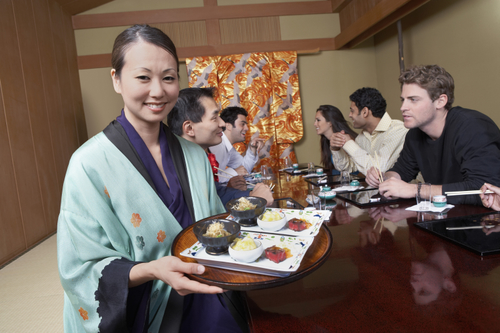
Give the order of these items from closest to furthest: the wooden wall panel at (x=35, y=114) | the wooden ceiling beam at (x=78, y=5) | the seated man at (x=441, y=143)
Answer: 1. the seated man at (x=441, y=143)
2. the wooden wall panel at (x=35, y=114)
3. the wooden ceiling beam at (x=78, y=5)

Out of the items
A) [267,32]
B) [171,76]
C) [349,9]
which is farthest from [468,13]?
[171,76]

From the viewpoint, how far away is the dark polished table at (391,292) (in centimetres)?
70

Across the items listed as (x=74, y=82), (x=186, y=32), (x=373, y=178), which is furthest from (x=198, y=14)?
(x=373, y=178)

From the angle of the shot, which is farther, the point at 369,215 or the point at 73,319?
the point at 369,215

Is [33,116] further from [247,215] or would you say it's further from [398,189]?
[398,189]

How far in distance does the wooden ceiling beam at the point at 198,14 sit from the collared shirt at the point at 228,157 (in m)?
2.60

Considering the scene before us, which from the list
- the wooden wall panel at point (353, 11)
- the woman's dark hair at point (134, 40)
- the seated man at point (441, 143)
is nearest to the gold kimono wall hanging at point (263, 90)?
the wooden wall panel at point (353, 11)

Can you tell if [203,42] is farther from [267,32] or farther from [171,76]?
[171,76]

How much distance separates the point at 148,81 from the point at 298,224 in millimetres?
628

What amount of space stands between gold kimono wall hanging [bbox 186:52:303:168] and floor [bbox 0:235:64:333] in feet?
9.74

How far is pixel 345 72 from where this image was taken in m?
5.66

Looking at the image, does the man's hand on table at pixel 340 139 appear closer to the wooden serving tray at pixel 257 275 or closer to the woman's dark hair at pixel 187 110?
the woman's dark hair at pixel 187 110

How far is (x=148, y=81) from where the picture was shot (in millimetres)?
1038

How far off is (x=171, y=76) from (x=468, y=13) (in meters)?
3.78
